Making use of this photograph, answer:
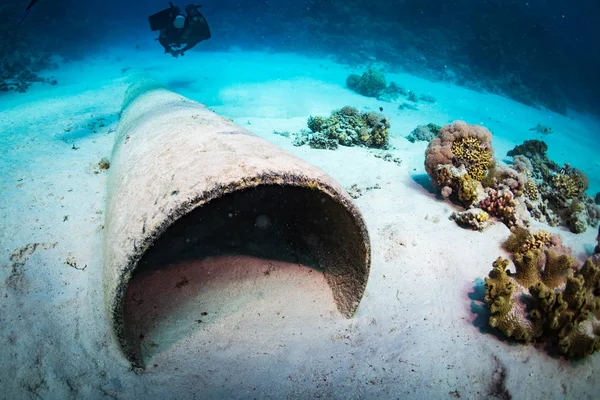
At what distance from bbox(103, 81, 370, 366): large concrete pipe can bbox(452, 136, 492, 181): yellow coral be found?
4275mm

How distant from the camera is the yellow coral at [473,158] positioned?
5.87 meters

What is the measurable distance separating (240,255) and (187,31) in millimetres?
11887

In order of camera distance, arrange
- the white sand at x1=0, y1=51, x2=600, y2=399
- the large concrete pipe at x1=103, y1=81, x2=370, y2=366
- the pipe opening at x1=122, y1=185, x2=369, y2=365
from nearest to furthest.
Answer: the large concrete pipe at x1=103, y1=81, x2=370, y2=366 < the white sand at x1=0, y1=51, x2=600, y2=399 < the pipe opening at x1=122, y1=185, x2=369, y2=365

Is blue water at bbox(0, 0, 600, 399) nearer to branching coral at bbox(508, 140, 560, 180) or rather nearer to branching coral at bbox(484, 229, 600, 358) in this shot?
branching coral at bbox(484, 229, 600, 358)

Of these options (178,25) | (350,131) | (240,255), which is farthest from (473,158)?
(178,25)

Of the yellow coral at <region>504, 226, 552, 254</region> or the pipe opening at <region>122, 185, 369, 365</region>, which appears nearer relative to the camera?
the pipe opening at <region>122, 185, 369, 365</region>

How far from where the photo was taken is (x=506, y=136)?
48.9ft

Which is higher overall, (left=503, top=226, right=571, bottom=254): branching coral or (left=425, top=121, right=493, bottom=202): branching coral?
(left=425, top=121, right=493, bottom=202): branching coral

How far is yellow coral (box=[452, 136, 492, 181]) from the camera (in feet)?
19.2

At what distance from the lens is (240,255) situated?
3514mm

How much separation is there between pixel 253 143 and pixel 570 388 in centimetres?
405

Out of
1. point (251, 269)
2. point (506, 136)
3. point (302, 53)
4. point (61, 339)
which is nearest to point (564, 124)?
point (506, 136)

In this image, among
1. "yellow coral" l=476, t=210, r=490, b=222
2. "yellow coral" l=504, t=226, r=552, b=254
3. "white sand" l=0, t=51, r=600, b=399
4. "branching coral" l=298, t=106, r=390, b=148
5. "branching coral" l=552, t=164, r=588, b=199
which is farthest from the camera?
"branching coral" l=298, t=106, r=390, b=148

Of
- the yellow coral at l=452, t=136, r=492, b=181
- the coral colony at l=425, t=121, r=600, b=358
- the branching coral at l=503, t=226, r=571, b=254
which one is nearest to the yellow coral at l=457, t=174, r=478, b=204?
the coral colony at l=425, t=121, r=600, b=358
